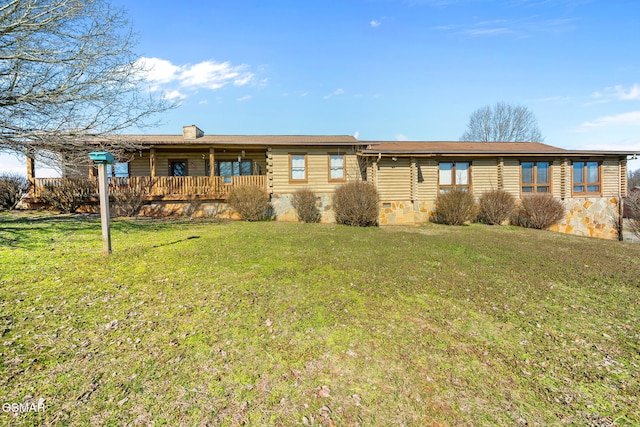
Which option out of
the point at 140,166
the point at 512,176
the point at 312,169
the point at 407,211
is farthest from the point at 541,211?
the point at 140,166

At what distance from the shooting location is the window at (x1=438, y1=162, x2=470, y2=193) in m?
16.1

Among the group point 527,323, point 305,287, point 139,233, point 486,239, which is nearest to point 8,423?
point 305,287

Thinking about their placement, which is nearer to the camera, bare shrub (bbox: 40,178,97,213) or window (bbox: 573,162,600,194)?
bare shrub (bbox: 40,178,97,213)

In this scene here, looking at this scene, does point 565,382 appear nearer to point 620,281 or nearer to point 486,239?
point 620,281

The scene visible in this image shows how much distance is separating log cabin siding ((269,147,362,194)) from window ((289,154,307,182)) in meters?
0.15

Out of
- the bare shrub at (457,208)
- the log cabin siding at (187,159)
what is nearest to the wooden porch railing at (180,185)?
the log cabin siding at (187,159)

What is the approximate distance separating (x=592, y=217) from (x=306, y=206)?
603 inches

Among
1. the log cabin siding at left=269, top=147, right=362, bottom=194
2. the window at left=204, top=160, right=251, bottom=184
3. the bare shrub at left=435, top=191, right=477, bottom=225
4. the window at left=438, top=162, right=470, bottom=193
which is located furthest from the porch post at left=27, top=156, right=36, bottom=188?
the window at left=438, top=162, right=470, bottom=193

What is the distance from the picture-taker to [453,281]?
5.43 meters

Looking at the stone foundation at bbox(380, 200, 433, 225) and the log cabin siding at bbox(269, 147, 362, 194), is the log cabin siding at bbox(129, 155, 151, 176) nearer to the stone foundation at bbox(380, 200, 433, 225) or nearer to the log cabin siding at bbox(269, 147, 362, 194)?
the log cabin siding at bbox(269, 147, 362, 194)

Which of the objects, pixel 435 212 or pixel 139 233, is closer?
pixel 139 233

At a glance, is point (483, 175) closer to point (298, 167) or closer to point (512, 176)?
point (512, 176)

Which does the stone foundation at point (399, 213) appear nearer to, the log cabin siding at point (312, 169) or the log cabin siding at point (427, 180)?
the log cabin siding at point (427, 180)

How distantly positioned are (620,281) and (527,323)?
3.52 meters
